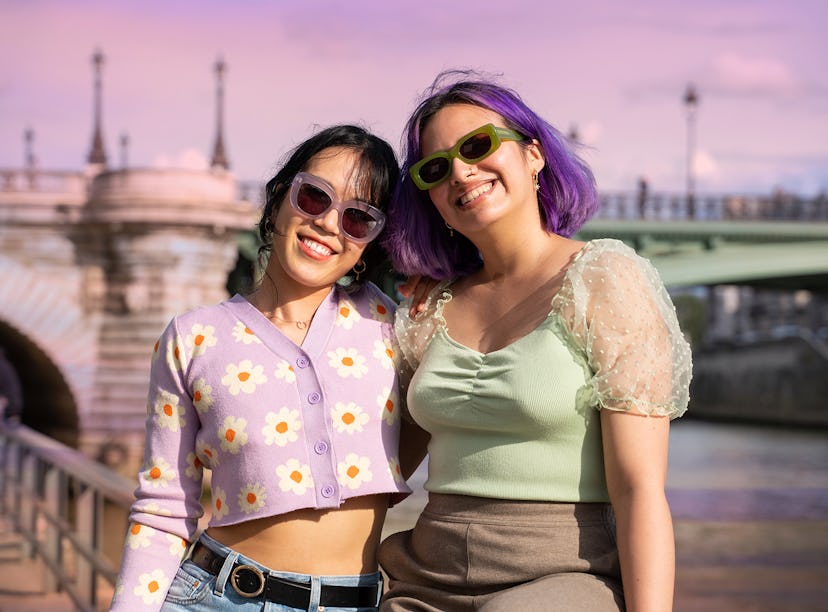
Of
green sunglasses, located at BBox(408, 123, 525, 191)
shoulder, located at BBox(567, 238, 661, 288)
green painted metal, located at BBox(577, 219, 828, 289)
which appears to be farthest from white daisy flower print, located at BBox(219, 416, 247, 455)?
green painted metal, located at BBox(577, 219, 828, 289)

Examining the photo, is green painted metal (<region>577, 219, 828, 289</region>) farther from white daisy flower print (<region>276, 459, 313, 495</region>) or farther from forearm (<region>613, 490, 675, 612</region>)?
forearm (<region>613, 490, 675, 612</region>)

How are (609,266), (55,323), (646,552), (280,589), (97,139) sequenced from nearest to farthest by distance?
1. (646,552)
2. (609,266)
3. (280,589)
4. (55,323)
5. (97,139)

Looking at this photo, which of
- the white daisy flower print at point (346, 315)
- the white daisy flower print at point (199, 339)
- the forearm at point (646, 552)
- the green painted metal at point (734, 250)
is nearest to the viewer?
the forearm at point (646, 552)

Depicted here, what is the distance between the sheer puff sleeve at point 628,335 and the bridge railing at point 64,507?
6.34ft

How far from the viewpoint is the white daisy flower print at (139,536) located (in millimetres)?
2430

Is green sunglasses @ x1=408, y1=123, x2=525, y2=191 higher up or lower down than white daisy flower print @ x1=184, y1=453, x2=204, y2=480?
higher up

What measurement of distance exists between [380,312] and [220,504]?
0.53 metres

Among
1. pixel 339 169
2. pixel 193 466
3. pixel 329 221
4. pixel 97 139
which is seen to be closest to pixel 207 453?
pixel 193 466

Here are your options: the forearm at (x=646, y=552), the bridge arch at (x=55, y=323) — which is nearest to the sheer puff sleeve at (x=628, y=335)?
the forearm at (x=646, y=552)

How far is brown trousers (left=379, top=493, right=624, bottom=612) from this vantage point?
6.83 feet

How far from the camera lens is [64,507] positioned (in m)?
6.07

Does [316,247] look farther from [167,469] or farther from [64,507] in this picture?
[64,507]

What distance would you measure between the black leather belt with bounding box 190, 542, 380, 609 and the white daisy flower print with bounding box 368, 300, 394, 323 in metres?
0.56

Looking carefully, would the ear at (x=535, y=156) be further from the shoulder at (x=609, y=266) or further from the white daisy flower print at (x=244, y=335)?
the white daisy flower print at (x=244, y=335)
